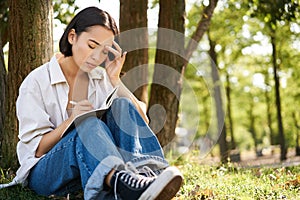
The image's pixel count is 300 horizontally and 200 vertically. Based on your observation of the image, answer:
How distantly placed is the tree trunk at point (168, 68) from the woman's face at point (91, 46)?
9.66 feet

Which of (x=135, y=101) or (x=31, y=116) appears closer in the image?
(x=31, y=116)

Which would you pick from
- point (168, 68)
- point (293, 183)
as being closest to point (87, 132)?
point (293, 183)

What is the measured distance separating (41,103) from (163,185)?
1085 mm

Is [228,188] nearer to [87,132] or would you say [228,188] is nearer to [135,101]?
[135,101]

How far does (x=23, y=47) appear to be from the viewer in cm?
415

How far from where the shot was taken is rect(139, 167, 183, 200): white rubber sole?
2.41 metres

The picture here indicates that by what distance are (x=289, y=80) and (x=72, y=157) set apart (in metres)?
17.2

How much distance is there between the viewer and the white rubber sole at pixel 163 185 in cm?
241

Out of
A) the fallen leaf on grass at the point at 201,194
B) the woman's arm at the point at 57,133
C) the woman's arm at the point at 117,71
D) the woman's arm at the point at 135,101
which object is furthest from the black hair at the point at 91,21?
the fallen leaf on grass at the point at 201,194

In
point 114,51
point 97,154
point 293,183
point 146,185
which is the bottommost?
point 293,183

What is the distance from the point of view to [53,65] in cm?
325

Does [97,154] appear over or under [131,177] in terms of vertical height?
over

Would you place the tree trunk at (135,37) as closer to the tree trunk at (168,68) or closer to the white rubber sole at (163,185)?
the tree trunk at (168,68)

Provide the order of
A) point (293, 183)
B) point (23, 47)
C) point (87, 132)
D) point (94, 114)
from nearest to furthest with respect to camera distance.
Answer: point (87, 132) < point (94, 114) < point (293, 183) < point (23, 47)
